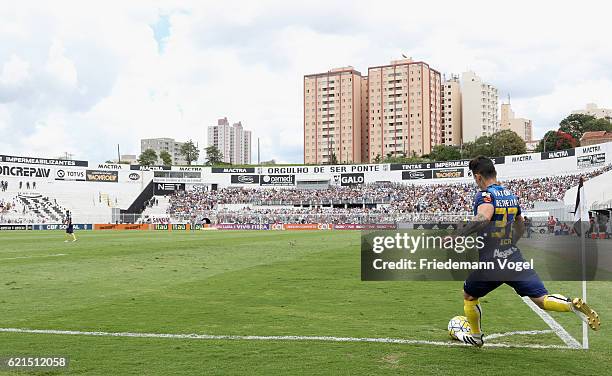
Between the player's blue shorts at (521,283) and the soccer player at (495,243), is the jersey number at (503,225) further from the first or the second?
the player's blue shorts at (521,283)

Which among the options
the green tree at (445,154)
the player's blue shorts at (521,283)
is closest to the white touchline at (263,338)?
the player's blue shorts at (521,283)

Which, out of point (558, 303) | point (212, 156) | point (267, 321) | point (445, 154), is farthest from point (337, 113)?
point (558, 303)

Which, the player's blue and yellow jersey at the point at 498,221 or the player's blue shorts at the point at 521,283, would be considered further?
the player's blue and yellow jersey at the point at 498,221

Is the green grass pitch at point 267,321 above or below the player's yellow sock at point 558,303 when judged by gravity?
below

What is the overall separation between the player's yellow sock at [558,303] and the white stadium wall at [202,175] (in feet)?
234

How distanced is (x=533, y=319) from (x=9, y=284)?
Answer: 11.8 m

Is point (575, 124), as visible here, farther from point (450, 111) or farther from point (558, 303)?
point (558, 303)

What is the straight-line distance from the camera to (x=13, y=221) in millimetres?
69438

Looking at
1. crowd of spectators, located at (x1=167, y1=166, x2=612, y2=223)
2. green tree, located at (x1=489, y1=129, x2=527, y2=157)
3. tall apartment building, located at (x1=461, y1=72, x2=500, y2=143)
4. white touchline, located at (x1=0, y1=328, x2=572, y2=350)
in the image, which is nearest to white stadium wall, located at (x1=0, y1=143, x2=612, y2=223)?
crowd of spectators, located at (x1=167, y1=166, x2=612, y2=223)

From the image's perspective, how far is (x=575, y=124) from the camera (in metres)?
130

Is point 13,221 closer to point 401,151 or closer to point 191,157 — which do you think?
point 191,157

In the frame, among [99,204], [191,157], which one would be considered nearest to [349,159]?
[191,157]

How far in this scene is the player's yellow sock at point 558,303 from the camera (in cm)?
641

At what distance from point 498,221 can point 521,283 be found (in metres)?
0.77
